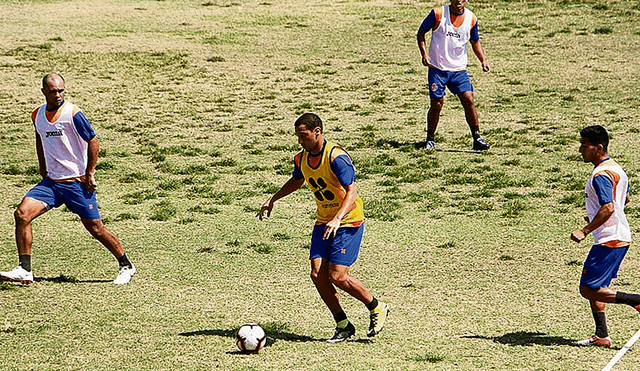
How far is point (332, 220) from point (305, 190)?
19.0ft

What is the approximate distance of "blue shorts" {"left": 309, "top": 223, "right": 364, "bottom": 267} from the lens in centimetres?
782

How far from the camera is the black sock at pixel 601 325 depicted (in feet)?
25.4

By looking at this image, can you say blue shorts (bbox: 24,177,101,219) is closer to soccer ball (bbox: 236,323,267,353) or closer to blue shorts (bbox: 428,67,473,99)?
soccer ball (bbox: 236,323,267,353)

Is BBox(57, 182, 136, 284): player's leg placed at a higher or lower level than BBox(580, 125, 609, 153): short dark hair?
lower

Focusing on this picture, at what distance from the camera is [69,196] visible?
375 inches

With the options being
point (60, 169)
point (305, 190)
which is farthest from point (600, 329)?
point (305, 190)

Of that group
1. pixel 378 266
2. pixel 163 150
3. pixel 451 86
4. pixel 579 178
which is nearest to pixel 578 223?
pixel 579 178

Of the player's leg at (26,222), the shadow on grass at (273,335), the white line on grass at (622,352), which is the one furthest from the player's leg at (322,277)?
the player's leg at (26,222)

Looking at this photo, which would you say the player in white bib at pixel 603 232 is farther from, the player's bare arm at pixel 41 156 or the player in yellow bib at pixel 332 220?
the player's bare arm at pixel 41 156

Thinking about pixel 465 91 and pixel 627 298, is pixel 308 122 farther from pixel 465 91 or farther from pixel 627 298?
pixel 465 91

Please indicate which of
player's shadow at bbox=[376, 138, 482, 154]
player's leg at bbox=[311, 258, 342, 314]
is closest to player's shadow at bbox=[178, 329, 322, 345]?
player's leg at bbox=[311, 258, 342, 314]

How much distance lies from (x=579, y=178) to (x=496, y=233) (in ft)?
8.66

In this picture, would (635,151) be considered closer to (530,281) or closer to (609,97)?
(609,97)

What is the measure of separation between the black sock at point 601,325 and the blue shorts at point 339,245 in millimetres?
1983
